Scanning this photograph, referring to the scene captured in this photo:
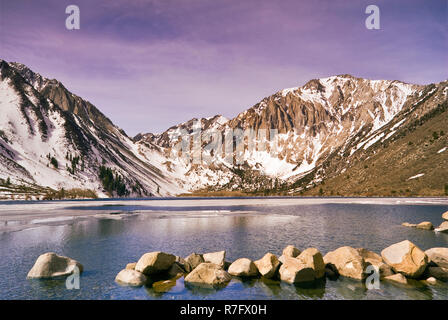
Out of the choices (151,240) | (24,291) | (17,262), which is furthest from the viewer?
(151,240)

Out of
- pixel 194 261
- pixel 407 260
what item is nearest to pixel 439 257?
pixel 407 260

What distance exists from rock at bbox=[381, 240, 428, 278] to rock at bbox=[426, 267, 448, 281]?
199 cm

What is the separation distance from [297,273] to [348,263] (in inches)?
240

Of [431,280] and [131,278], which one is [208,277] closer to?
[131,278]

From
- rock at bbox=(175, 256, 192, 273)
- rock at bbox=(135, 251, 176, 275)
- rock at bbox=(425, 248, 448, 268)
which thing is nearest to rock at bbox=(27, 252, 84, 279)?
rock at bbox=(135, 251, 176, 275)

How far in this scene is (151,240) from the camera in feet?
173

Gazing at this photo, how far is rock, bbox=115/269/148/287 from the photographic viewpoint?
2977cm

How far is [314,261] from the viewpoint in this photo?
31547 mm

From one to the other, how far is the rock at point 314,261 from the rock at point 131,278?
1589cm
